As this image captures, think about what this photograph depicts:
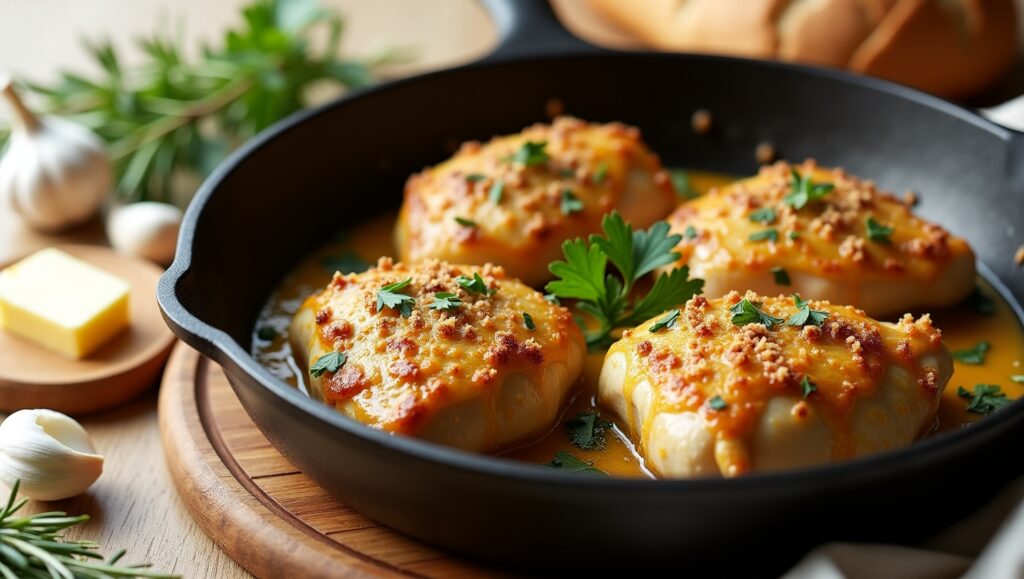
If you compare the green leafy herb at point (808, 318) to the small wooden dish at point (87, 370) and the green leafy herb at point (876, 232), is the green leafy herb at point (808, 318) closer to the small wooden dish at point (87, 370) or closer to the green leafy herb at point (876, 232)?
the green leafy herb at point (876, 232)

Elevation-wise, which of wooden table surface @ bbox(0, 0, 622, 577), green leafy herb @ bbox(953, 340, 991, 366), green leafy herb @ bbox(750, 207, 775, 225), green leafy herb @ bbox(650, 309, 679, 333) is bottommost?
wooden table surface @ bbox(0, 0, 622, 577)

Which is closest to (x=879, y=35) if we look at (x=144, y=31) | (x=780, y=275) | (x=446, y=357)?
(x=780, y=275)

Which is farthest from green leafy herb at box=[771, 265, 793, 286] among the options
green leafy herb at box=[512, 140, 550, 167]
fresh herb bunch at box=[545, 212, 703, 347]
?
green leafy herb at box=[512, 140, 550, 167]

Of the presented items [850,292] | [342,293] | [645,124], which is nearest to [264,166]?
[342,293]

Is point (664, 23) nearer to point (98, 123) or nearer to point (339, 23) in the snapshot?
point (339, 23)

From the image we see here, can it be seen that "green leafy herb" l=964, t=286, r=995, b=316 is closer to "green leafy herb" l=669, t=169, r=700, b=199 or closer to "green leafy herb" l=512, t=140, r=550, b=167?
"green leafy herb" l=669, t=169, r=700, b=199

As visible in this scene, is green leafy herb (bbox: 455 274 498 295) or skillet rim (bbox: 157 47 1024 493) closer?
skillet rim (bbox: 157 47 1024 493)

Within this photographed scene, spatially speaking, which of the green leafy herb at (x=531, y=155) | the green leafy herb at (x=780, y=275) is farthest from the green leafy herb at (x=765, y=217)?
the green leafy herb at (x=531, y=155)
